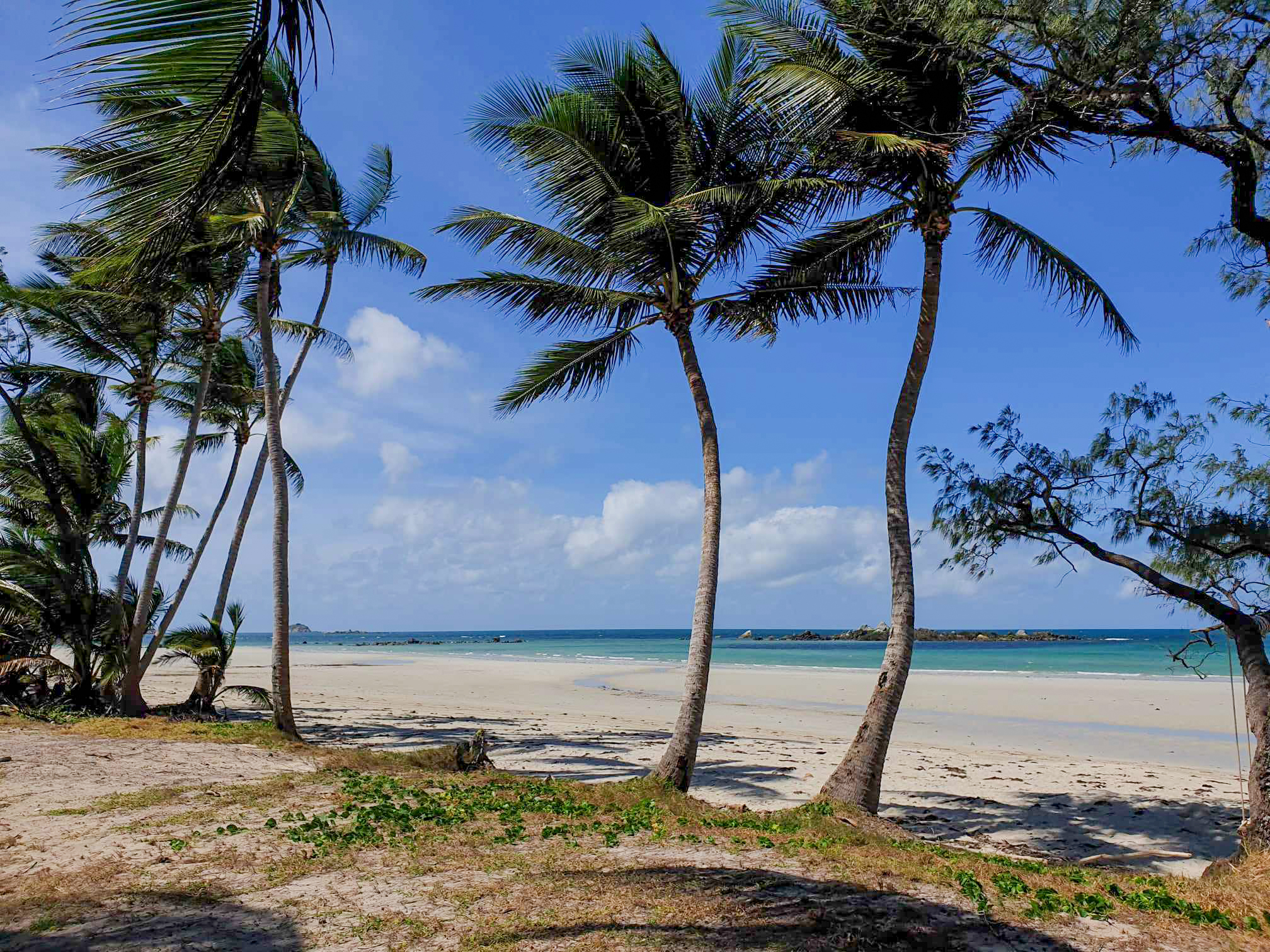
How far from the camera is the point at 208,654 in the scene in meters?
14.1

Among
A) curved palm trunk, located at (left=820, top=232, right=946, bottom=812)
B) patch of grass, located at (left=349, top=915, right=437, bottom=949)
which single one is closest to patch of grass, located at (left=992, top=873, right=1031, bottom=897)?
curved palm trunk, located at (left=820, top=232, right=946, bottom=812)

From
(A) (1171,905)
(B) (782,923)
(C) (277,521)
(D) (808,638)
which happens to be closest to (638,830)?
(B) (782,923)

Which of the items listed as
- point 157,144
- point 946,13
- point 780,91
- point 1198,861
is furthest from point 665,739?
point 157,144

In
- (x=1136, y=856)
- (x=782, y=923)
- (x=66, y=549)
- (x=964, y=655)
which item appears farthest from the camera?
(x=964, y=655)

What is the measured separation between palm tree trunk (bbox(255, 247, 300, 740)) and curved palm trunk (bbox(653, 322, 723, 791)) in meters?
5.81

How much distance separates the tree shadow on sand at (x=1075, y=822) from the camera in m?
8.00

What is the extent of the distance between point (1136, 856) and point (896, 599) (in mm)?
3198

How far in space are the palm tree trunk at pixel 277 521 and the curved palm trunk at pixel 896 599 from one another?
7645 mm

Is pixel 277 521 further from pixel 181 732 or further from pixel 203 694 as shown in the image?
pixel 203 694

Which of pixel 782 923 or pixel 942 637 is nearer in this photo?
pixel 782 923

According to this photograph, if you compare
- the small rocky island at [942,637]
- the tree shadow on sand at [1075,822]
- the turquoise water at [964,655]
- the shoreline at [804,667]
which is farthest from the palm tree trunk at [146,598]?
the small rocky island at [942,637]

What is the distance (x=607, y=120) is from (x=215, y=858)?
795 centimetres

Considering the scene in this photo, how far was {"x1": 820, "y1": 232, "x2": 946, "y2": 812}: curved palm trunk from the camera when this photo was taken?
303 inches

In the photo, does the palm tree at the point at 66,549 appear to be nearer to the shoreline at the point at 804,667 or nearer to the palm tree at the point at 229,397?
the palm tree at the point at 229,397
